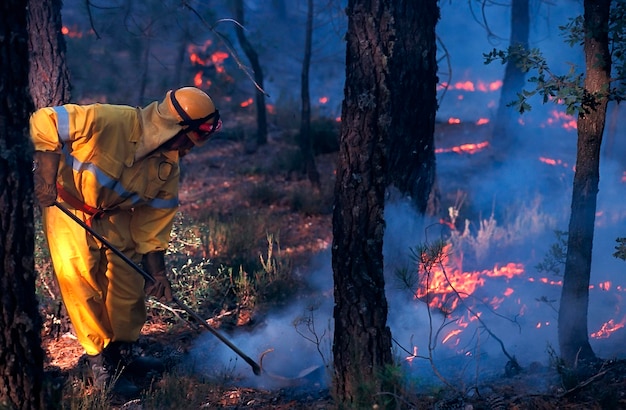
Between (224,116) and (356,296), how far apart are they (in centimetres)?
1122

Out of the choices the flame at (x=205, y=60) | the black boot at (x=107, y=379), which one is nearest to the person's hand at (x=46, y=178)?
the black boot at (x=107, y=379)

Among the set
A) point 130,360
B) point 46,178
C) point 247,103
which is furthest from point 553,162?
point 46,178

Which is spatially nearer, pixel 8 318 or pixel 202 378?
pixel 8 318

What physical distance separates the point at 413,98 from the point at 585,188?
1.77 m

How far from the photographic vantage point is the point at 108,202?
450 cm

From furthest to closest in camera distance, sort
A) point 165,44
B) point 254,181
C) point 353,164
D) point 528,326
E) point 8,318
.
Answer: point 165,44 < point 254,181 < point 528,326 < point 353,164 < point 8,318

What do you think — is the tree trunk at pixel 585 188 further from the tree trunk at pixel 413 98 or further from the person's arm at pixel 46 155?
the person's arm at pixel 46 155

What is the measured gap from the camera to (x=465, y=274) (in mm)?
6465

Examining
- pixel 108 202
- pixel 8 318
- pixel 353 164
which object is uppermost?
pixel 353 164

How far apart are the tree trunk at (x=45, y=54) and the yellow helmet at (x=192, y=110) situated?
4.98ft

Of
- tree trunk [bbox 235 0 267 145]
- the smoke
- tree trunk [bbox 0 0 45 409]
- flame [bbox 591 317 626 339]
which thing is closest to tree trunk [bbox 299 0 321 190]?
tree trunk [bbox 235 0 267 145]

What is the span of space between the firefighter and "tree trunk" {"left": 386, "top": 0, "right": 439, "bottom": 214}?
5.25ft

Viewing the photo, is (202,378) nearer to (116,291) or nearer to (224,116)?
(116,291)

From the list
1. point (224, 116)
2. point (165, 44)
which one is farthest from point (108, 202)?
point (165, 44)
